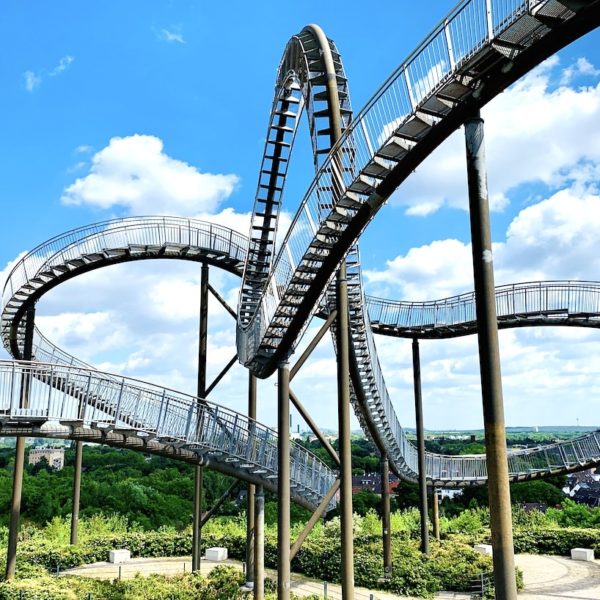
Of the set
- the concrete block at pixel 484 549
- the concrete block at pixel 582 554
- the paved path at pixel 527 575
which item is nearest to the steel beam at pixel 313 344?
the paved path at pixel 527 575

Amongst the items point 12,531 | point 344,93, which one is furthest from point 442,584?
point 344,93

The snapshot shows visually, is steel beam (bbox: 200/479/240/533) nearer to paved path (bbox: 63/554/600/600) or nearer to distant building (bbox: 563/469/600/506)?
paved path (bbox: 63/554/600/600)

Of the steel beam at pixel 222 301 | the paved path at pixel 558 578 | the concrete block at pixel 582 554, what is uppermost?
the steel beam at pixel 222 301

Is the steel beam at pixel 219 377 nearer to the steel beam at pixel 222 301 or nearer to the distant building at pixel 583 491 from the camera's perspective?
the steel beam at pixel 222 301

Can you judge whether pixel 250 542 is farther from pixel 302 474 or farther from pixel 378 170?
pixel 378 170

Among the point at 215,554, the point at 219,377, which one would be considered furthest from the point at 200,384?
the point at 215,554

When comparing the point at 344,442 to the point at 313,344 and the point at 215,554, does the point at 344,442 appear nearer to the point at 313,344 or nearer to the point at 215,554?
the point at 313,344

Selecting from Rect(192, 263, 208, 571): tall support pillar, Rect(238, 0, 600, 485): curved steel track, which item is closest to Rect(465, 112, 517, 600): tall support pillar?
Rect(238, 0, 600, 485): curved steel track
